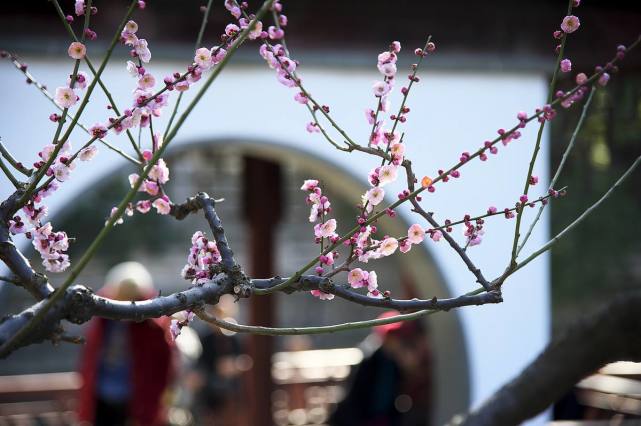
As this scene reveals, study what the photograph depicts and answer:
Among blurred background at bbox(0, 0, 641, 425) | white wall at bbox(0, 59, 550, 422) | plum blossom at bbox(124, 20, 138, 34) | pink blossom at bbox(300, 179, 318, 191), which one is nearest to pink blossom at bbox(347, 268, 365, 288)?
pink blossom at bbox(300, 179, 318, 191)

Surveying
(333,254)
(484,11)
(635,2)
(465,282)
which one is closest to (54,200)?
(465,282)

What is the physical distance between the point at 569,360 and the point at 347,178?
2428mm

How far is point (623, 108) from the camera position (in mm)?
5121

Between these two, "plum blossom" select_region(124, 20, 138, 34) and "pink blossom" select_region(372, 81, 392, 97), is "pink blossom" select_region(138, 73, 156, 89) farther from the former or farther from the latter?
"pink blossom" select_region(372, 81, 392, 97)

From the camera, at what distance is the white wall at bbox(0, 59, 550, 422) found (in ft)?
12.7

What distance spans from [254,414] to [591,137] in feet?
8.13

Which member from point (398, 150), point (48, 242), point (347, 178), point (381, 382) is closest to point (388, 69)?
point (398, 150)

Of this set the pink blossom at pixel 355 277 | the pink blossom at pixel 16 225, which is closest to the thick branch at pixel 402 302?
the pink blossom at pixel 355 277

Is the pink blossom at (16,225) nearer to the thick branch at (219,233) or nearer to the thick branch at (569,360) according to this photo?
the thick branch at (219,233)

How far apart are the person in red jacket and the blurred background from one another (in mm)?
769

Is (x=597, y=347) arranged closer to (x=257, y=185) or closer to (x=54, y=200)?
(x=54, y=200)

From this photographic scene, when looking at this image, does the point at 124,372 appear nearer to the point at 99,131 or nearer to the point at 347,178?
→ the point at 347,178

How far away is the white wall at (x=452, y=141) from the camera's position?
12.7ft

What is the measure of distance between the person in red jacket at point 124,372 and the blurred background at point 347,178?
2.52 feet
